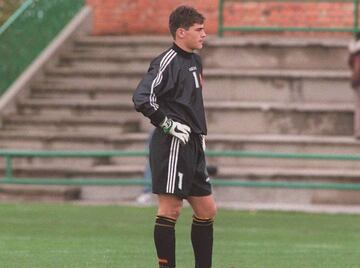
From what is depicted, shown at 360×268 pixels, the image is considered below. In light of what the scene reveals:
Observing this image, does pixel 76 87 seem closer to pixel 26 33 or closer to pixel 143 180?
pixel 26 33

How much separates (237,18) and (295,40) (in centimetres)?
142

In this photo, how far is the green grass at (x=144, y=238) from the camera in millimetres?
Result: 11664

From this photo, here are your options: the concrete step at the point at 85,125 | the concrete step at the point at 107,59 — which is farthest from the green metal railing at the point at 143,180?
the concrete step at the point at 107,59

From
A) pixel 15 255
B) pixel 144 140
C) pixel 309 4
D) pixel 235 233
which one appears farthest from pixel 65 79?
pixel 15 255

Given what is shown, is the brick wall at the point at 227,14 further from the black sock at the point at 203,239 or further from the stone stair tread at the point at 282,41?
the black sock at the point at 203,239

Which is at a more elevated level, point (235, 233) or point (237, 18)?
point (237, 18)

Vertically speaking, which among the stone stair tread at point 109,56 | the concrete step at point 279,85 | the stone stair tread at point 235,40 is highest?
the stone stair tread at point 235,40

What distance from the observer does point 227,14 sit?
24297mm

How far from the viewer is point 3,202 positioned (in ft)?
63.7

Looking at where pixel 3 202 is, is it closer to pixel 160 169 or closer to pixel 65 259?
pixel 65 259

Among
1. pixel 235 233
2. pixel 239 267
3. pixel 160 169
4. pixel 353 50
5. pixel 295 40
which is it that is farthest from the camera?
pixel 295 40

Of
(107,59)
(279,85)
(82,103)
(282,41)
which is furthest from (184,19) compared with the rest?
(107,59)

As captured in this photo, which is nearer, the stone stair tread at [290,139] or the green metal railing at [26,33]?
the stone stair tread at [290,139]

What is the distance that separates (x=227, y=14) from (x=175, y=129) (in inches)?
589
